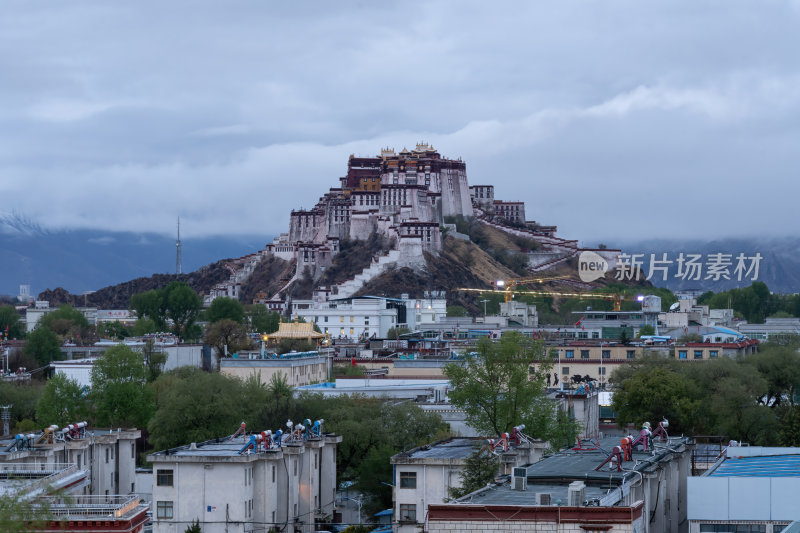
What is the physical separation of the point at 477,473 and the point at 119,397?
38489 millimetres

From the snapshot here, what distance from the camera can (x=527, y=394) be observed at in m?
56.4

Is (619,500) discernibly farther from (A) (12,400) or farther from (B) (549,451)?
(A) (12,400)

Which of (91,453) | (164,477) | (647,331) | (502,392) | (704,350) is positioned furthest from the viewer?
(647,331)

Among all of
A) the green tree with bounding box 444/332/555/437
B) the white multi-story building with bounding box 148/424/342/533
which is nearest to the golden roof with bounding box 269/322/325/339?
the green tree with bounding box 444/332/555/437

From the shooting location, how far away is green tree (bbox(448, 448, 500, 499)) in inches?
1684

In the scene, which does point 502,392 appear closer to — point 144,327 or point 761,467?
point 761,467

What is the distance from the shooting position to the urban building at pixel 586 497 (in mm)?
31484

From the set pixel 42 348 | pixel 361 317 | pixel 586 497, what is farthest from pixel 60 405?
pixel 361 317

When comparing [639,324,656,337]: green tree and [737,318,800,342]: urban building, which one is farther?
[737,318,800,342]: urban building

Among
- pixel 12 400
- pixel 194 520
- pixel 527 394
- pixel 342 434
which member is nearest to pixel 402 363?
pixel 12 400

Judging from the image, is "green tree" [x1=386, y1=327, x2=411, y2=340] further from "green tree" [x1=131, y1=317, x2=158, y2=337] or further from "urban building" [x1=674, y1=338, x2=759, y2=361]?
"urban building" [x1=674, y1=338, x2=759, y2=361]

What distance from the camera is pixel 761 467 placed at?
43.3 meters

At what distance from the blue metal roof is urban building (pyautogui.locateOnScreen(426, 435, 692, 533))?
5.45 feet

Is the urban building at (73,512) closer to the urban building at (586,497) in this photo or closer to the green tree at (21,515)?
the green tree at (21,515)
